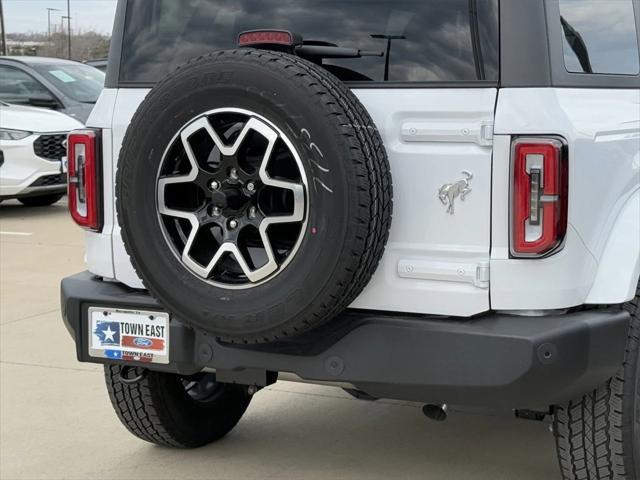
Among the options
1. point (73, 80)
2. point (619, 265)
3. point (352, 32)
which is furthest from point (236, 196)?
point (73, 80)

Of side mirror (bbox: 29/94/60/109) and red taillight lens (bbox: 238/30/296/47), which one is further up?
side mirror (bbox: 29/94/60/109)

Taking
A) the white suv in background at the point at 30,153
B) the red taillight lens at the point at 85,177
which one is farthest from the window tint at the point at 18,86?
the red taillight lens at the point at 85,177

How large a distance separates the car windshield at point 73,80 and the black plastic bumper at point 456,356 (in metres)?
9.37

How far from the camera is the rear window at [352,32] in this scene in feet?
10.1

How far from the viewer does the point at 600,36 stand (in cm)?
342

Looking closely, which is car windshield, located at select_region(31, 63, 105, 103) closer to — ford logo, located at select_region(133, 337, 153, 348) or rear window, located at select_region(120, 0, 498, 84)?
rear window, located at select_region(120, 0, 498, 84)

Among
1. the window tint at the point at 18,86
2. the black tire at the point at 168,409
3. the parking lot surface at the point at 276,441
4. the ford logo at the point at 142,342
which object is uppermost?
the window tint at the point at 18,86

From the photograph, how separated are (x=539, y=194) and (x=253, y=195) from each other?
83 centimetres

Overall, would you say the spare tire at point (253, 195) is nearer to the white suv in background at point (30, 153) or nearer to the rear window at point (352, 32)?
the rear window at point (352, 32)

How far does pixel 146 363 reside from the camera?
135 inches

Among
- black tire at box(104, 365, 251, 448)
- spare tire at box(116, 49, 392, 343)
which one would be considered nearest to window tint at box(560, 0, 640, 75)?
spare tire at box(116, 49, 392, 343)

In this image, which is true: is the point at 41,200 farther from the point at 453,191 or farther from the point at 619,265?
the point at 619,265

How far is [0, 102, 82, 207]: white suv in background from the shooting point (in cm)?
1048

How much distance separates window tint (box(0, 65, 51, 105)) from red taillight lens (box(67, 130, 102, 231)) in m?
8.54
